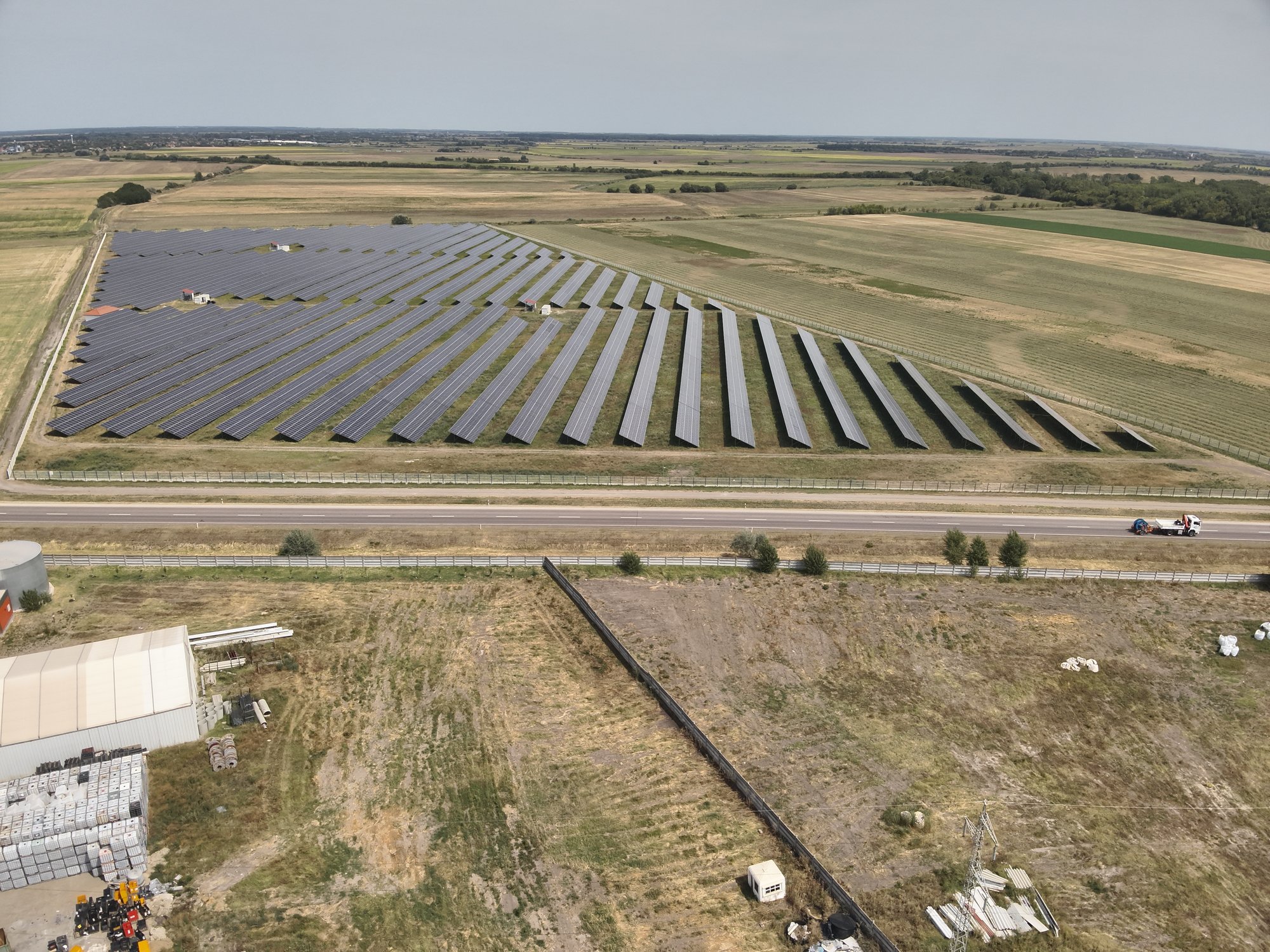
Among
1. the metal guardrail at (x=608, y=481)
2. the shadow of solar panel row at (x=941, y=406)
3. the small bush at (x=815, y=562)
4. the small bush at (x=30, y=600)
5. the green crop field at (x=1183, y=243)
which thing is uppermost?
the green crop field at (x=1183, y=243)

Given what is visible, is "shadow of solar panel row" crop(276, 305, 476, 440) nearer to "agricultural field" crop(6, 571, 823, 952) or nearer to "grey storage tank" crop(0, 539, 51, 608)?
"grey storage tank" crop(0, 539, 51, 608)

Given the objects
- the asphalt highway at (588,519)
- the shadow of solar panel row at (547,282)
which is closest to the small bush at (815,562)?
the asphalt highway at (588,519)

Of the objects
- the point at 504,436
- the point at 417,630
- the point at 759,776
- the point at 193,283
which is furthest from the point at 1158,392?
the point at 193,283

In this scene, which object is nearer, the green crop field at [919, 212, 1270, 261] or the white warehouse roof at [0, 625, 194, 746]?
the white warehouse roof at [0, 625, 194, 746]

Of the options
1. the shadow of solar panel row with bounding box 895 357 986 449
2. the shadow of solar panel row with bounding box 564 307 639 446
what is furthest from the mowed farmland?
the shadow of solar panel row with bounding box 564 307 639 446

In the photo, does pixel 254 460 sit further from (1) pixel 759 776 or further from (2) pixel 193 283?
(2) pixel 193 283

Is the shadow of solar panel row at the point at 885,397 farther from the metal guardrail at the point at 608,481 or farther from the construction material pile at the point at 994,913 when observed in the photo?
the construction material pile at the point at 994,913
